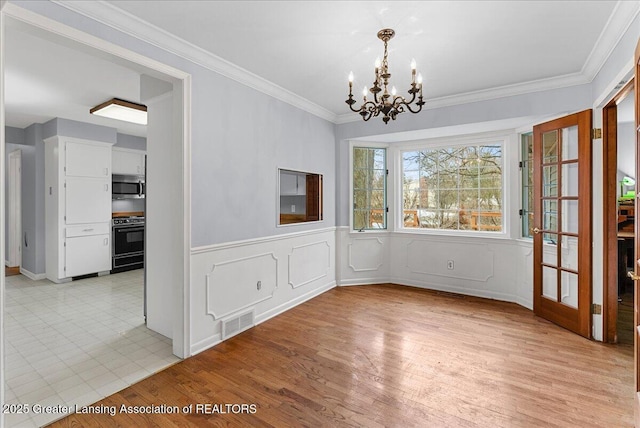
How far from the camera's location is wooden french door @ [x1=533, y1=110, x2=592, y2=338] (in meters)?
3.10

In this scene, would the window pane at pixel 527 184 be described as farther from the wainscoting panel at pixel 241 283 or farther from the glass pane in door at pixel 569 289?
the wainscoting panel at pixel 241 283

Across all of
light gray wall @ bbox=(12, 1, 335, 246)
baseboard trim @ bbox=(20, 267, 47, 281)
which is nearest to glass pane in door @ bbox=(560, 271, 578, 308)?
light gray wall @ bbox=(12, 1, 335, 246)

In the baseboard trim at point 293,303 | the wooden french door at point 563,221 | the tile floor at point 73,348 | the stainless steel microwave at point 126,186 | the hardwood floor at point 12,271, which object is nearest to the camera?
the tile floor at point 73,348

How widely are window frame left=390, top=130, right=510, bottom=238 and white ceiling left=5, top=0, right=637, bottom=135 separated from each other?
81cm

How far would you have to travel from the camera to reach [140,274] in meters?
5.91

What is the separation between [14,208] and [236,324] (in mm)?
5979

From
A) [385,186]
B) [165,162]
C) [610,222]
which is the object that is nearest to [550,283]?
[610,222]

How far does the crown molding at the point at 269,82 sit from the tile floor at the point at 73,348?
2562 millimetres

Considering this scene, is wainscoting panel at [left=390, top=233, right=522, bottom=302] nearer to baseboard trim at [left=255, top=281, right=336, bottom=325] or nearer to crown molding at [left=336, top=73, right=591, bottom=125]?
baseboard trim at [left=255, top=281, right=336, bottom=325]

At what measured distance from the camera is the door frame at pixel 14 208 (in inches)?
233

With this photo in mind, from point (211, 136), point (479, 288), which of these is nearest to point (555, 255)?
point (479, 288)

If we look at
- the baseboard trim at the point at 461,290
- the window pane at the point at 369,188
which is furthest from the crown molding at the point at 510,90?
the baseboard trim at the point at 461,290

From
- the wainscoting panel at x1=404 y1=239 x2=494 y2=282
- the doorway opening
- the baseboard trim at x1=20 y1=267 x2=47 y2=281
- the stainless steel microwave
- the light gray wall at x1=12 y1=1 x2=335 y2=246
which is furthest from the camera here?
the stainless steel microwave

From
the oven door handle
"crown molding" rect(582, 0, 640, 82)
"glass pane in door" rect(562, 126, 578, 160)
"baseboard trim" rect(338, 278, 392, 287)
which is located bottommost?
"baseboard trim" rect(338, 278, 392, 287)
